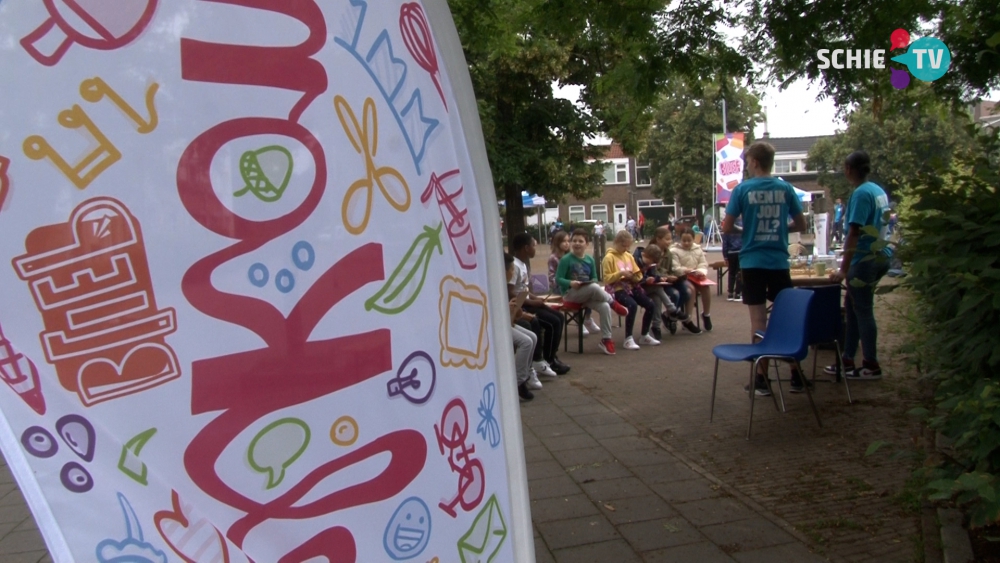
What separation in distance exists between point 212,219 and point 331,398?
36 centimetres

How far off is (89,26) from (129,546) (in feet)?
2.49

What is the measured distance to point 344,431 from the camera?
4.76 feet

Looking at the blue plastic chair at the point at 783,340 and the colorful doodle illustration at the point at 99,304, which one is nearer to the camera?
the colorful doodle illustration at the point at 99,304

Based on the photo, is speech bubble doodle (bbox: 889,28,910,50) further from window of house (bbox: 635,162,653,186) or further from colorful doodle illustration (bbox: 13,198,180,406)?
window of house (bbox: 635,162,653,186)

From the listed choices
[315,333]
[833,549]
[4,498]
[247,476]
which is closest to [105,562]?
[247,476]

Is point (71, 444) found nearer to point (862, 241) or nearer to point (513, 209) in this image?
point (862, 241)

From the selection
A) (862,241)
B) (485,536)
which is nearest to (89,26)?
(485,536)

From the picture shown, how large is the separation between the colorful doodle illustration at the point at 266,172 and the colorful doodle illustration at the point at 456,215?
319 millimetres

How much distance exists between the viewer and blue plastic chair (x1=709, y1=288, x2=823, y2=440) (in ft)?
17.7

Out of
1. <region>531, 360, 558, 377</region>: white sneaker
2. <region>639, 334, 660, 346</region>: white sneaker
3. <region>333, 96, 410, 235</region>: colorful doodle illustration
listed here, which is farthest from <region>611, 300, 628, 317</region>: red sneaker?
<region>333, 96, 410, 235</region>: colorful doodle illustration

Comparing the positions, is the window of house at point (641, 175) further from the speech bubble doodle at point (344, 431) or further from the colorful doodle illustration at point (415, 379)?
the speech bubble doodle at point (344, 431)

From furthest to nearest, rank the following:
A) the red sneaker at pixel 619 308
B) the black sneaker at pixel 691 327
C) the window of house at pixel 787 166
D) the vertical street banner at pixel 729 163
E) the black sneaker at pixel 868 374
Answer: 1. the window of house at pixel 787 166
2. the vertical street banner at pixel 729 163
3. the black sneaker at pixel 691 327
4. the red sneaker at pixel 619 308
5. the black sneaker at pixel 868 374

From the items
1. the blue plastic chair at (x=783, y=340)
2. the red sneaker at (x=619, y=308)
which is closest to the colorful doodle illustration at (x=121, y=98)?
the blue plastic chair at (x=783, y=340)

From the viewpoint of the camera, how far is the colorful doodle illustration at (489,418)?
173 centimetres
